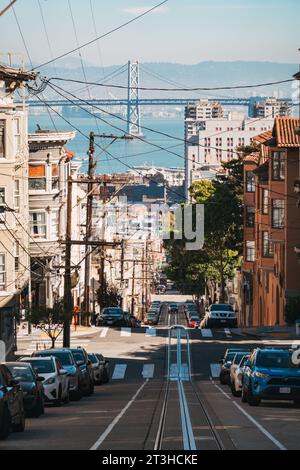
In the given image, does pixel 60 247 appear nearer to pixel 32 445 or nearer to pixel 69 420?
pixel 69 420

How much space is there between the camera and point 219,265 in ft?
339

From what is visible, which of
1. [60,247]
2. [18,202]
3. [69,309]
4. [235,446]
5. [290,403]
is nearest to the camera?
[235,446]

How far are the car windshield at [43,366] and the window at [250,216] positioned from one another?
59389 millimetres

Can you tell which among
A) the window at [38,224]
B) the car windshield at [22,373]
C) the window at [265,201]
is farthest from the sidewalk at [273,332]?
the car windshield at [22,373]

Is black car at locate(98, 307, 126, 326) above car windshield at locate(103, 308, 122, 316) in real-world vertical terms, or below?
below

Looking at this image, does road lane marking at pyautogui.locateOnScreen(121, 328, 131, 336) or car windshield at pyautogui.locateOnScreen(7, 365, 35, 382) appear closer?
car windshield at pyautogui.locateOnScreen(7, 365, 35, 382)

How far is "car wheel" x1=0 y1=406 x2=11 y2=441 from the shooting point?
23609 millimetres

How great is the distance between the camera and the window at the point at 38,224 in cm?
7888

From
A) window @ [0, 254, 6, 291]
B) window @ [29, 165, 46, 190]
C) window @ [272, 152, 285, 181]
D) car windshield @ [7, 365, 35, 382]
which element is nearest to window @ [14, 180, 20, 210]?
window @ [0, 254, 6, 291]

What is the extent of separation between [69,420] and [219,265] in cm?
7484

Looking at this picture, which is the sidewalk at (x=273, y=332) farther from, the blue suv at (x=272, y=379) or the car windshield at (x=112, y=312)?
the blue suv at (x=272, y=379)

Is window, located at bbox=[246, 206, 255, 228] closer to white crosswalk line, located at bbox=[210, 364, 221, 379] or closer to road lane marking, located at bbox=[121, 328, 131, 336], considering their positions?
road lane marking, located at bbox=[121, 328, 131, 336]

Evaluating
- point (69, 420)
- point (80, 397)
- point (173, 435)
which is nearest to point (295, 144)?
point (80, 397)

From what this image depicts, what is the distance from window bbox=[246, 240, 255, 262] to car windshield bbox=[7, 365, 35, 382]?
6337cm
